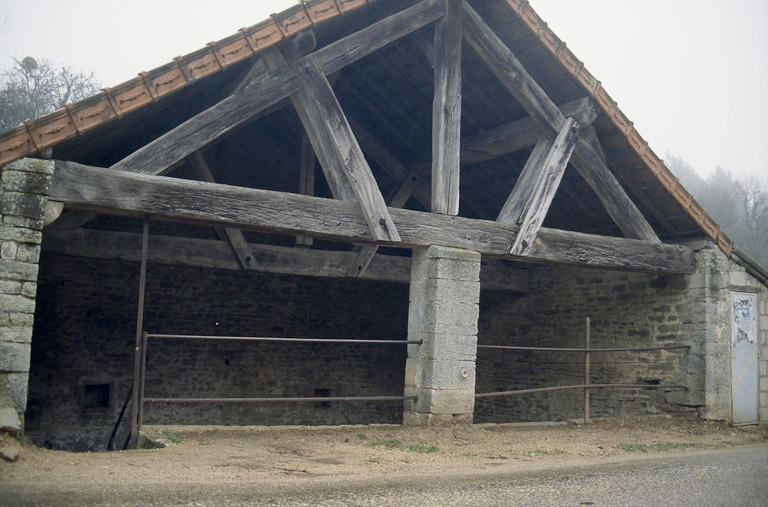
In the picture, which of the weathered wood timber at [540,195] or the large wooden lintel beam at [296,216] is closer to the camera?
the large wooden lintel beam at [296,216]

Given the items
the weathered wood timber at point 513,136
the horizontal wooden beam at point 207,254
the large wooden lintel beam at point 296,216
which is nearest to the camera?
the large wooden lintel beam at point 296,216

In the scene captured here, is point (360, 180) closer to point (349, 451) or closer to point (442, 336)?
point (442, 336)

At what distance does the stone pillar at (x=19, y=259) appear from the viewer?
5148mm

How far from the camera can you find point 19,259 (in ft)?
17.2

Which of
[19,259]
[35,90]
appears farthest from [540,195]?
[35,90]

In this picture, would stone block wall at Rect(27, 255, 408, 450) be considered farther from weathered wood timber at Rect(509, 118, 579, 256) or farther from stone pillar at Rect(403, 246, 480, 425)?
weathered wood timber at Rect(509, 118, 579, 256)

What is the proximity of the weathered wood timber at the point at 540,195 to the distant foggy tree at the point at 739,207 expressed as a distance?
1553 centimetres

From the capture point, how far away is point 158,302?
10.0 metres

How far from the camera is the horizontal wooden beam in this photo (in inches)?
325

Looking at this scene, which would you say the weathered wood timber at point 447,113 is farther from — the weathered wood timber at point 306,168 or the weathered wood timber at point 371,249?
the weathered wood timber at point 306,168

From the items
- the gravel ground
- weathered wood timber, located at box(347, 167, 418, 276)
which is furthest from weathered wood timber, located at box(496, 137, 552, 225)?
the gravel ground

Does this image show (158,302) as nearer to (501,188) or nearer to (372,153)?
(372,153)

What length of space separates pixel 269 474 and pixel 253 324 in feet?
20.7

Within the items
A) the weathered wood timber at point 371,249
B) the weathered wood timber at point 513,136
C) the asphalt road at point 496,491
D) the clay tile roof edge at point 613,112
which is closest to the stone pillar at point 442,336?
the asphalt road at point 496,491
